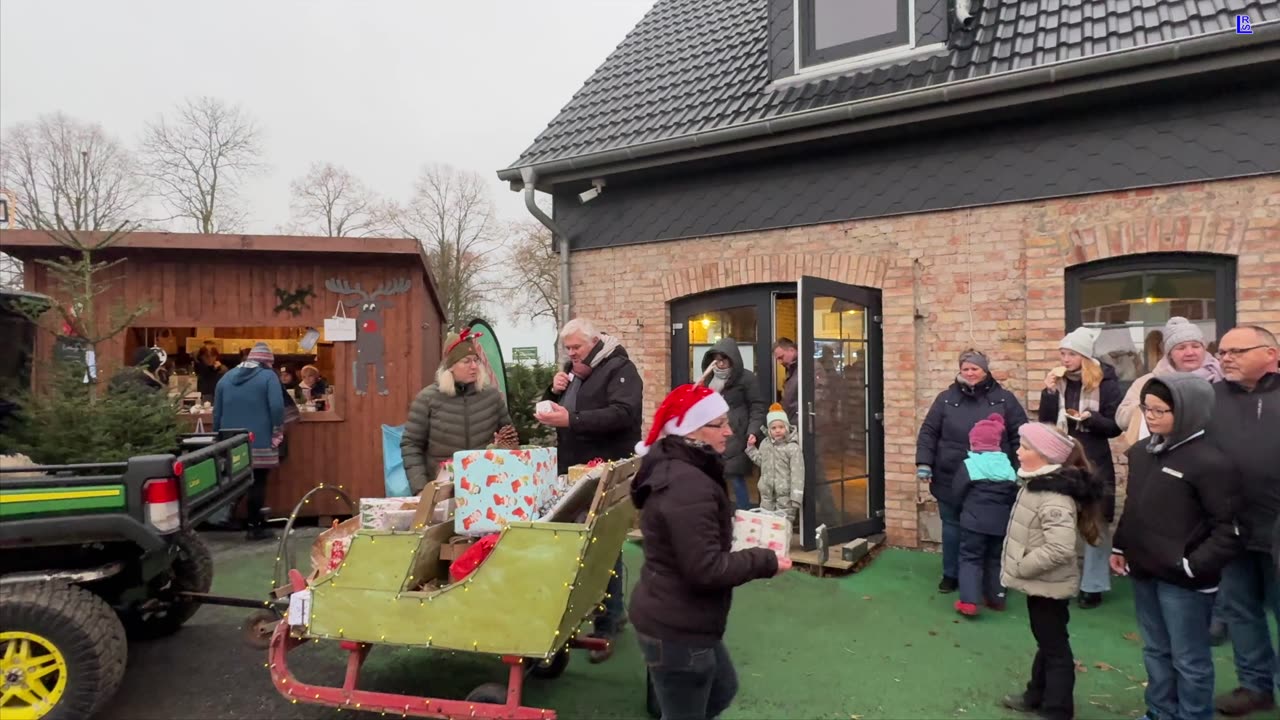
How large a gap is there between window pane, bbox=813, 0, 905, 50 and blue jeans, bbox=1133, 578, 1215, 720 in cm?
564

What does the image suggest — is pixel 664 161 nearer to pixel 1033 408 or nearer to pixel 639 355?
pixel 639 355

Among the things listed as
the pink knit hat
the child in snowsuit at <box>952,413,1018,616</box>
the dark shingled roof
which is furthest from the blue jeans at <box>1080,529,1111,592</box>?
the dark shingled roof

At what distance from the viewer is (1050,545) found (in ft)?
11.5

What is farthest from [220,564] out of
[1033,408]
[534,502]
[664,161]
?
[1033,408]

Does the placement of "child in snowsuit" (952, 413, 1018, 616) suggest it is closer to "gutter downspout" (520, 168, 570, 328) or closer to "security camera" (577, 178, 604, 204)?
"gutter downspout" (520, 168, 570, 328)

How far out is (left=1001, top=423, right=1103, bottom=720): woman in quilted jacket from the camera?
351cm

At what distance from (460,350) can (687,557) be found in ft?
8.02

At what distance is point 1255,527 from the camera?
3494mm

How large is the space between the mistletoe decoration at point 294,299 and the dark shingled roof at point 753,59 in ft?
9.32

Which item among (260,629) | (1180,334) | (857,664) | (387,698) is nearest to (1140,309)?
(1180,334)

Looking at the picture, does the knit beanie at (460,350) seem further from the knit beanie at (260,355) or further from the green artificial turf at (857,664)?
the knit beanie at (260,355)

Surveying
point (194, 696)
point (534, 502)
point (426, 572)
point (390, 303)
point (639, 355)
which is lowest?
point (194, 696)

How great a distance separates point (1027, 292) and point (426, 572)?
204 inches

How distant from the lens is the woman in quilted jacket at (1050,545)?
11.5ft
